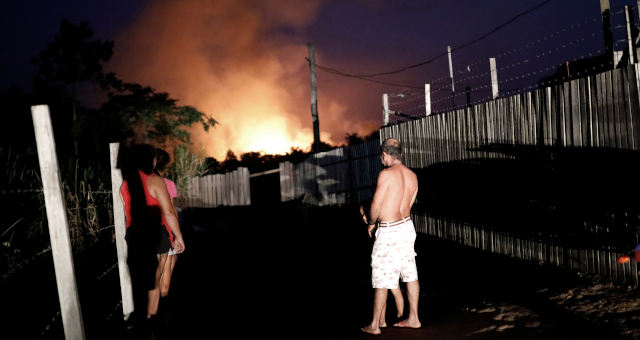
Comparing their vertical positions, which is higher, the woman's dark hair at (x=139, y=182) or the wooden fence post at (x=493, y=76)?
the wooden fence post at (x=493, y=76)

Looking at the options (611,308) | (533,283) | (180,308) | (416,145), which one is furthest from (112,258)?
(611,308)

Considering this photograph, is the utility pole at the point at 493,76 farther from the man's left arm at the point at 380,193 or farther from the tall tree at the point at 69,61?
the tall tree at the point at 69,61

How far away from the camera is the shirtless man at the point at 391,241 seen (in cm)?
414

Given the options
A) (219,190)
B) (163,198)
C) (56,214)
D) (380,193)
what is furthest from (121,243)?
(219,190)

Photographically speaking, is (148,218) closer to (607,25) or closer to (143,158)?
(143,158)

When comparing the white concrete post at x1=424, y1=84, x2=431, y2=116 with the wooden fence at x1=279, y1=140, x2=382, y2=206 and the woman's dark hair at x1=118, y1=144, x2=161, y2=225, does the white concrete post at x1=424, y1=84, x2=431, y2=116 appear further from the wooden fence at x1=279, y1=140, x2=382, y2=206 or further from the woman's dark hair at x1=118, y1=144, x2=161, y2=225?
the woman's dark hair at x1=118, y1=144, x2=161, y2=225

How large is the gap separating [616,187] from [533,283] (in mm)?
1309

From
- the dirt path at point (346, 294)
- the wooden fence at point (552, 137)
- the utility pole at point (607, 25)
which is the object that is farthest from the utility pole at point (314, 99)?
the utility pole at point (607, 25)

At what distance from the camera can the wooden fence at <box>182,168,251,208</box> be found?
19.1m

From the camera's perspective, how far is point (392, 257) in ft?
13.6

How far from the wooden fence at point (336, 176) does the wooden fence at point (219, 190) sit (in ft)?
8.08

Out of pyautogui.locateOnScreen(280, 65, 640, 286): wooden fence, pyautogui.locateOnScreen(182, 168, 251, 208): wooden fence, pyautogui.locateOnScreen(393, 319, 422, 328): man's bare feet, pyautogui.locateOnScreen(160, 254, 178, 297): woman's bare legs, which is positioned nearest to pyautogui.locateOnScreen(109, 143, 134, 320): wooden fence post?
pyautogui.locateOnScreen(160, 254, 178, 297): woman's bare legs

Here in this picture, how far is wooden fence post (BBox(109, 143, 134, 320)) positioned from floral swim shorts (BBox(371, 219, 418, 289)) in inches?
96.0

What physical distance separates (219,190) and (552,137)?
16.4 meters
